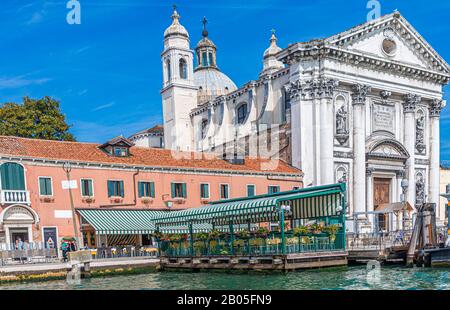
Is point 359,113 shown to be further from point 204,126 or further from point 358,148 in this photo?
point 204,126

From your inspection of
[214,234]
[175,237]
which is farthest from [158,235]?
[214,234]

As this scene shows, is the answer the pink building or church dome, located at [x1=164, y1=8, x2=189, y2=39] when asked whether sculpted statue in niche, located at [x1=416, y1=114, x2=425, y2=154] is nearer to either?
the pink building

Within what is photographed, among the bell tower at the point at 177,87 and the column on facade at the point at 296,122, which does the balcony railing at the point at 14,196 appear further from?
the bell tower at the point at 177,87

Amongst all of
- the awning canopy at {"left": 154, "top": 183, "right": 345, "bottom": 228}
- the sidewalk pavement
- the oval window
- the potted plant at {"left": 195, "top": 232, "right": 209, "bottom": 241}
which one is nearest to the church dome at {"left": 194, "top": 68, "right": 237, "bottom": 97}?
the oval window

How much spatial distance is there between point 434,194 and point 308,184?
11.9m

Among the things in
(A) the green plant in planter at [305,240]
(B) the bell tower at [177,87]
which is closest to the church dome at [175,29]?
(B) the bell tower at [177,87]

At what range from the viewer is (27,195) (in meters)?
23.3

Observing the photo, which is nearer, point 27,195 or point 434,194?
point 27,195

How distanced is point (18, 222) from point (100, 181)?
4440mm

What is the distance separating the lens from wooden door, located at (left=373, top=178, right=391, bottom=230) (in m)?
34.4

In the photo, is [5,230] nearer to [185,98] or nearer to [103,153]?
[103,153]

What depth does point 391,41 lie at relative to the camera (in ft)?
115
